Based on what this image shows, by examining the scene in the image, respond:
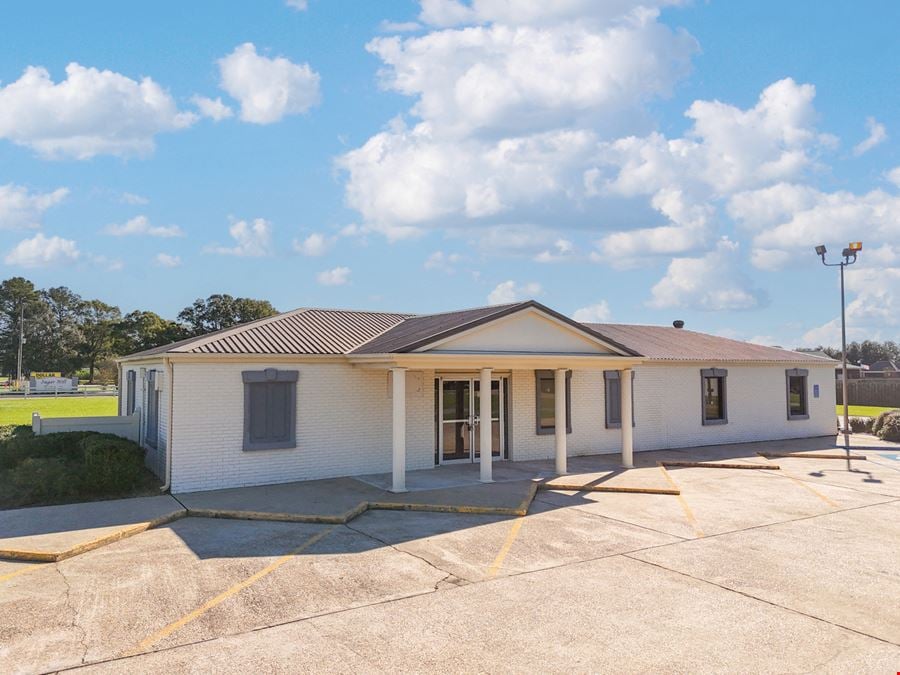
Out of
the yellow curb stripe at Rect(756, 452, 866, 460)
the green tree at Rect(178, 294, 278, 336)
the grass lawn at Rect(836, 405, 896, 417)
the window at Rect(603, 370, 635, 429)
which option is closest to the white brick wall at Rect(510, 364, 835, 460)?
the window at Rect(603, 370, 635, 429)

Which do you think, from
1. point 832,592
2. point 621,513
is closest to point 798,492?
point 621,513

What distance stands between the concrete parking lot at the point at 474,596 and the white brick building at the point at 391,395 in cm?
271

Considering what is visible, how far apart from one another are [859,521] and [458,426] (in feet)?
27.5

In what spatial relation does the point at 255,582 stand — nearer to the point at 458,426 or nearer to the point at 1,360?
the point at 458,426

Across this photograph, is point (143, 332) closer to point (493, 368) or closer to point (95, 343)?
point (95, 343)

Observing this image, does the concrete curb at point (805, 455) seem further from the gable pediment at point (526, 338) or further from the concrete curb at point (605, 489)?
the concrete curb at point (605, 489)

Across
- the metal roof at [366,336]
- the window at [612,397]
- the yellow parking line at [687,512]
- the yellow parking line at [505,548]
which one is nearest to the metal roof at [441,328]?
the metal roof at [366,336]

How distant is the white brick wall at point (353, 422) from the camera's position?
1245cm

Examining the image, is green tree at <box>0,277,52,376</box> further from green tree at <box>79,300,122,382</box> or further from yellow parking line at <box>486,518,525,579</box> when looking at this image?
yellow parking line at <box>486,518,525,579</box>

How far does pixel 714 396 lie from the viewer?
2097 cm

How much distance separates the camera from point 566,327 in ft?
48.6

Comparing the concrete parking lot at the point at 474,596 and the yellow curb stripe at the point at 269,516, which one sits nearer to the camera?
the concrete parking lot at the point at 474,596

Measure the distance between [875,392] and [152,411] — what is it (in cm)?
4232

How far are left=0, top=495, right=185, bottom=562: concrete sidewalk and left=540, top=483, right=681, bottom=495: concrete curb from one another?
709 cm
